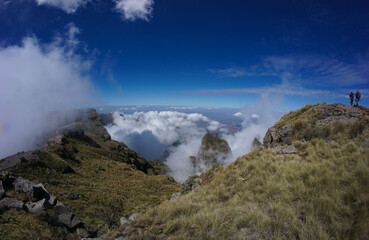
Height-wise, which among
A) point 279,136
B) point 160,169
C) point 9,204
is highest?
point 279,136

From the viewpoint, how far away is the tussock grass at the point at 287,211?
360 centimetres

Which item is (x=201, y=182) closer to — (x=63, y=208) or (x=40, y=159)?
(x=63, y=208)

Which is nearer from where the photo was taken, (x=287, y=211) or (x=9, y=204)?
(x=287, y=211)

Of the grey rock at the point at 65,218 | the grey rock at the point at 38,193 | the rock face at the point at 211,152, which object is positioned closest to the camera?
the grey rock at the point at 65,218

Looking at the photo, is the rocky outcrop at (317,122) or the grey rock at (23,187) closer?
the grey rock at (23,187)

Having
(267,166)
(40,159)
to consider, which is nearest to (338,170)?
(267,166)

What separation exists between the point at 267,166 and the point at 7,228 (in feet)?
45.9

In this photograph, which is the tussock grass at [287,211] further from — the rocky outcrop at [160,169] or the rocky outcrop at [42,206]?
the rocky outcrop at [160,169]

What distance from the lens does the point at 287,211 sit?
14.2 ft

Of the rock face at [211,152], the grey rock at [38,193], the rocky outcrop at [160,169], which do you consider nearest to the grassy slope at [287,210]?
the grey rock at [38,193]

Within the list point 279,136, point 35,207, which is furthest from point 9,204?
point 279,136

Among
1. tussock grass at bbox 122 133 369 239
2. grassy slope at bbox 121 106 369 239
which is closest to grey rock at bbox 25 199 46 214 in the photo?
tussock grass at bbox 122 133 369 239

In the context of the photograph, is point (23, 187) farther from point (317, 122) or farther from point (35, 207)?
point (317, 122)

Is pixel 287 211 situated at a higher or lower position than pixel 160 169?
higher
